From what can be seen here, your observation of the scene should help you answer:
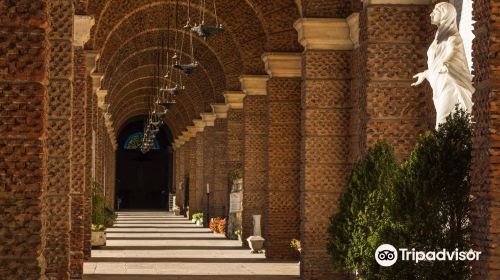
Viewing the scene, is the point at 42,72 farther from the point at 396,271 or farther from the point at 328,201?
the point at 328,201

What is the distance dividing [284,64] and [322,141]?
606cm

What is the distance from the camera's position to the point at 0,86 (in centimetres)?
1223

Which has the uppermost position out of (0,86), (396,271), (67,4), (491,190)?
(67,4)

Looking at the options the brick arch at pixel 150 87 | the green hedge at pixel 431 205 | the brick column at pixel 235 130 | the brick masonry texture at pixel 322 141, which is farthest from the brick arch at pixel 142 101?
the green hedge at pixel 431 205

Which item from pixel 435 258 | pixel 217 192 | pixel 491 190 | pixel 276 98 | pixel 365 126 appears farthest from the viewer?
pixel 217 192

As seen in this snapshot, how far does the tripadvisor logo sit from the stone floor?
10.6 meters

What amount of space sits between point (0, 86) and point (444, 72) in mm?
6018

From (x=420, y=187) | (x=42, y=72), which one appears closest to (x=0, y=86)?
(x=42, y=72)

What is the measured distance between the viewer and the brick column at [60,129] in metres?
18.7

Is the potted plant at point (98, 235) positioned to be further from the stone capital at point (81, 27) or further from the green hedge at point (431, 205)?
the green hedge at point (431, 205)

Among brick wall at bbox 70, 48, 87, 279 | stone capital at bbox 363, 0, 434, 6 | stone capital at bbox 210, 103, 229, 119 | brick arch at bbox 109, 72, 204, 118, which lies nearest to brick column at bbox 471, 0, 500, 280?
stone capital at bbox 363, 0, 434, 6

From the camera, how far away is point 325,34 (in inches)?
939

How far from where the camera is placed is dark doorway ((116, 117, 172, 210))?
9888 cm

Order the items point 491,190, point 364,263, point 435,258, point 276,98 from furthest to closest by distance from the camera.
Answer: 1. point 276,98
2. point 364,263
3. point 435,258
4. point 491,190
